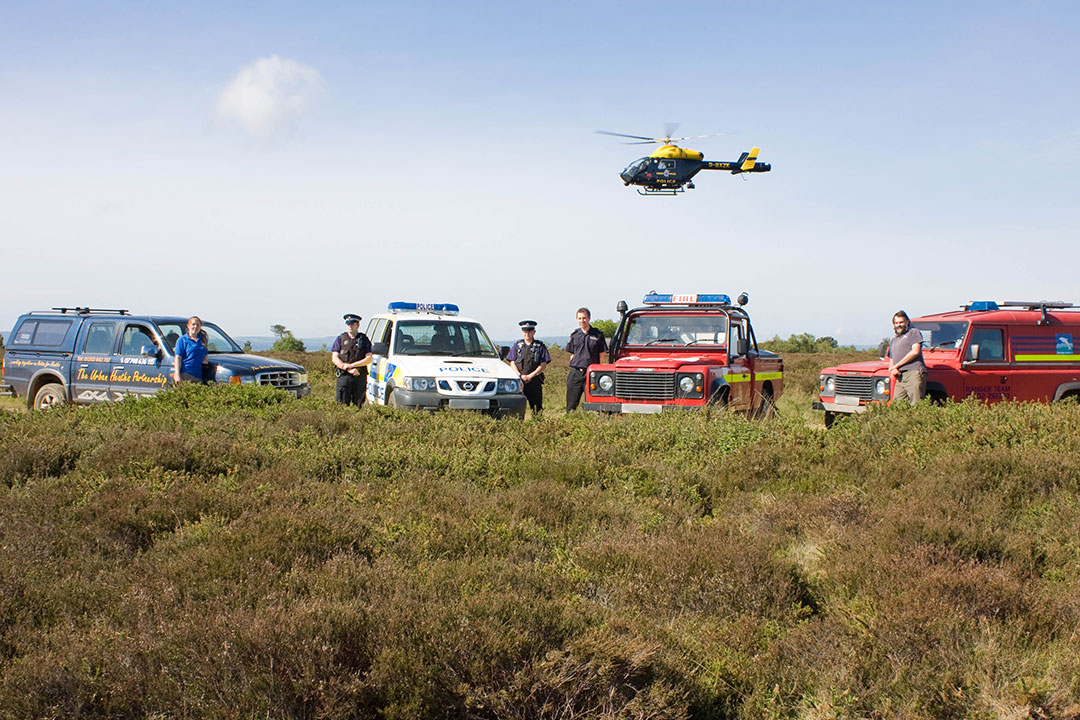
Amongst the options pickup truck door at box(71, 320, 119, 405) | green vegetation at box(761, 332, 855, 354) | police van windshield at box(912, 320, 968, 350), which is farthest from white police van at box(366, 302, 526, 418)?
green vegetation at box(761, 332, 855, 354)

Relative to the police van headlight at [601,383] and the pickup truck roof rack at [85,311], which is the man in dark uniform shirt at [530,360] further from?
the pickup truck roof rack at [85,311]

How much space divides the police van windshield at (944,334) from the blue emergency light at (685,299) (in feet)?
9.85

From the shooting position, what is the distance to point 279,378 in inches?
525

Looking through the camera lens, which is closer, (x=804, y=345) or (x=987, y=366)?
(x=987, y=366)

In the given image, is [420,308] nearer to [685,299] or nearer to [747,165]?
[685,299]

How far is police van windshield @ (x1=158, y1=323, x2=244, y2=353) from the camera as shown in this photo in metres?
13.1

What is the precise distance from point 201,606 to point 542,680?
6.05ft

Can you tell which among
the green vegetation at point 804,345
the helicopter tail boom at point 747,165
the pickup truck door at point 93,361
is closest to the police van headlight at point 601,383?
the pickup truck door at point 93,361

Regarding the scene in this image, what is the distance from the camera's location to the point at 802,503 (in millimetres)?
6742

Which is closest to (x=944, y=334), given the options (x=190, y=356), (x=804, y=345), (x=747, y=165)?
(x=190, y=356)

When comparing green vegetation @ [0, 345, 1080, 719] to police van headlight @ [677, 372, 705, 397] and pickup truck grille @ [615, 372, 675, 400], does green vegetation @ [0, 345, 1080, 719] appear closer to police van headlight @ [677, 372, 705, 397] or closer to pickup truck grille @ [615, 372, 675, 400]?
police van headlight @ [677, 372, 705, 397]

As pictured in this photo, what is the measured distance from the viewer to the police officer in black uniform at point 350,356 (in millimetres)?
12984

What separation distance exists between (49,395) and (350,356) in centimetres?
515

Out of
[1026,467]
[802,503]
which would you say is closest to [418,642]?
[802,503]
